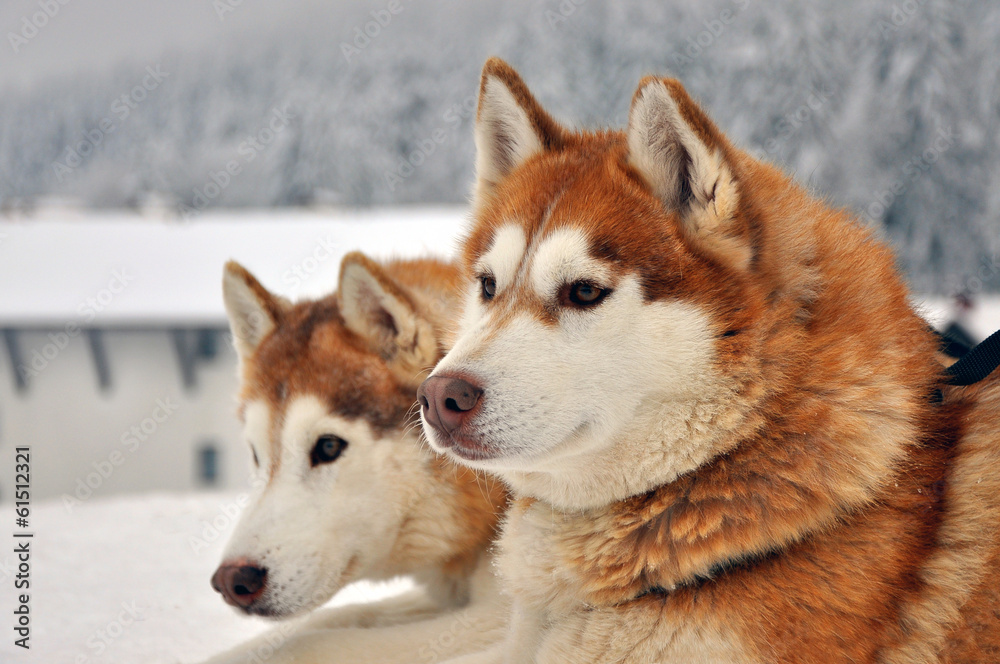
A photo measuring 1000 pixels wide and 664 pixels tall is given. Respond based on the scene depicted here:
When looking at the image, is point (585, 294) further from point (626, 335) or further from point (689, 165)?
point (689, 165)

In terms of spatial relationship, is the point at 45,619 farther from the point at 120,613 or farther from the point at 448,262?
the point at 448,262

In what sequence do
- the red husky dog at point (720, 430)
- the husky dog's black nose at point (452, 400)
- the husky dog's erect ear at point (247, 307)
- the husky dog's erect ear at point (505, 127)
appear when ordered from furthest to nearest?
1. the husky dog's erect ear at point (247, 307)
2. the husky dog's erect ear at point (505, 127)
3. the husky dog's black nose at point (452, 400)
4. the red husky dog at point (720, 430)

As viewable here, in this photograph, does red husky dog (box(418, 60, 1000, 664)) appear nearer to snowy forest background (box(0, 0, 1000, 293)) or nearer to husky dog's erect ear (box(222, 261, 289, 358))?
husky dog's erect ear (box(222, 261, 289, 358))

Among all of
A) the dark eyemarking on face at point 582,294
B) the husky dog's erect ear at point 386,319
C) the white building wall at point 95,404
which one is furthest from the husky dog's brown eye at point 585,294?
the white building wall at point 95,404

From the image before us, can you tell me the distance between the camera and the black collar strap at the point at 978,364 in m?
2.07

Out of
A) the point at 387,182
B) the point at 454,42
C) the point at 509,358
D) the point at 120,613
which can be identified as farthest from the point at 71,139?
the point at 509,358

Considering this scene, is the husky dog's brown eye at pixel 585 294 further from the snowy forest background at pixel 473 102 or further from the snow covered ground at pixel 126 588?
the snowy forest background at pixel 473 102

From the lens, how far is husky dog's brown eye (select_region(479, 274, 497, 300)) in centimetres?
237

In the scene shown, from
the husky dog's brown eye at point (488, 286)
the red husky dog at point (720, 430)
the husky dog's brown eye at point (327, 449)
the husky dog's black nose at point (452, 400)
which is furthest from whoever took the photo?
the husky dog's brown eye at point (327, 449)

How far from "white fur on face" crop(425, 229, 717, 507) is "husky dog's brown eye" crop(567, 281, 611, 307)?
21mm

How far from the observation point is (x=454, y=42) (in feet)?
80.0

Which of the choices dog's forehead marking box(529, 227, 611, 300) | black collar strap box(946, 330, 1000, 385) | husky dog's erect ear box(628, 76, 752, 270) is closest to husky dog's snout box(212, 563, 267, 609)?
dog's forehead marking box(529, 227, 611, 300)

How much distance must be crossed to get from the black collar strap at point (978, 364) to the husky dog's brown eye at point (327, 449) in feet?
7.26

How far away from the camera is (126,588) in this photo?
416 centimetres
